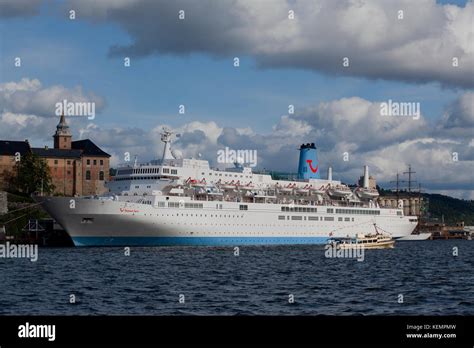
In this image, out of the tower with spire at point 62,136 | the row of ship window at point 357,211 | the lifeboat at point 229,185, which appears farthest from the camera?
the tower with spire at point 62,136

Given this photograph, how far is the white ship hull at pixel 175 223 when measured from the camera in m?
77.5

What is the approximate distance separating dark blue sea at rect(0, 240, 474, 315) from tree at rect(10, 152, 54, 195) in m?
64.5

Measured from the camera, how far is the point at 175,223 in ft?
263

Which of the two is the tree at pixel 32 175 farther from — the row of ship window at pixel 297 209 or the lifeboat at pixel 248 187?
the row of ship window at pixel 297 209

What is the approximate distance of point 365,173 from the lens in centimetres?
12344

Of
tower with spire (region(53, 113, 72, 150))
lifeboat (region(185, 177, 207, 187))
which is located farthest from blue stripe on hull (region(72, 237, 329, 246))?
tower with spire (region(53, 113, 72, 150))

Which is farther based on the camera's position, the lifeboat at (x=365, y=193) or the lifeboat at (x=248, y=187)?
the lifeboat at (x=365, y=193)

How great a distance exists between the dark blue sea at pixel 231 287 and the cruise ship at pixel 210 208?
788 inches

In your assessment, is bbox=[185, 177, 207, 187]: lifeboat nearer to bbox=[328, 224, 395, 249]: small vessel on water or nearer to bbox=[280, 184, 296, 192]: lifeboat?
bbox=[280, 184, 296, 192]: lifeboat

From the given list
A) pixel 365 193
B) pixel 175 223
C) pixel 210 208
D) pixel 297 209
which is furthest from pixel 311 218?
pixel 175 223

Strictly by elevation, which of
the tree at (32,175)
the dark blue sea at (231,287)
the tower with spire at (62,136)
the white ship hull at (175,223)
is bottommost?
the dark blue sea at (231,287)

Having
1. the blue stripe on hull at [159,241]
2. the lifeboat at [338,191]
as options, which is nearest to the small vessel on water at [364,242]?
the blue stripe on hull at [159,241]
